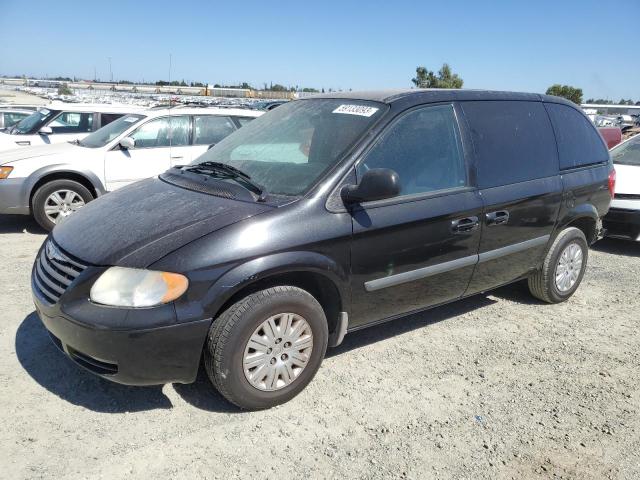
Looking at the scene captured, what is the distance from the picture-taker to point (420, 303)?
11.6 feet

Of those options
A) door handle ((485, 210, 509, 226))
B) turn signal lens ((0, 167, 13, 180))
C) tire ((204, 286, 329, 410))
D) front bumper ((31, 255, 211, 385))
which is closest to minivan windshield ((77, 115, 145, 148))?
turn signal lens ((0, 167, 13, 180))

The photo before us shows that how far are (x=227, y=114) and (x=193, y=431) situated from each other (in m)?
5.95

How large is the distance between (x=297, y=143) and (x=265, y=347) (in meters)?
1.39

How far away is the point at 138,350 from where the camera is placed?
249 cm

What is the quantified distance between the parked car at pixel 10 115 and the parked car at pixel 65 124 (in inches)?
158

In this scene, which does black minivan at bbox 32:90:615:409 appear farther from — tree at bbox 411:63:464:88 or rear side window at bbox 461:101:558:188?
tree at bbox 411:63:464:88

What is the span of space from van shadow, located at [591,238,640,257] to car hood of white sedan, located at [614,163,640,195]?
0.78 meters

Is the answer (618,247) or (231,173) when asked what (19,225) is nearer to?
(231,173)

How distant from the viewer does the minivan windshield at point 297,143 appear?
3115 millimetres

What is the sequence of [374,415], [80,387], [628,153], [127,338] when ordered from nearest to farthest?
[127,338] → [374,415] → [80,387] → [628,153]

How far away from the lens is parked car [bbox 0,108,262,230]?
6309mm

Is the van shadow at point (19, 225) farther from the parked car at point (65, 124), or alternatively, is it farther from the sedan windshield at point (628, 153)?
the sedan windshield at point (628, 153)

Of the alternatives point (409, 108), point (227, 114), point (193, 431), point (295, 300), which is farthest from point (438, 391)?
point (227, 114)

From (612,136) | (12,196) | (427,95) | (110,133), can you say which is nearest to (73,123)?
(110,133)
